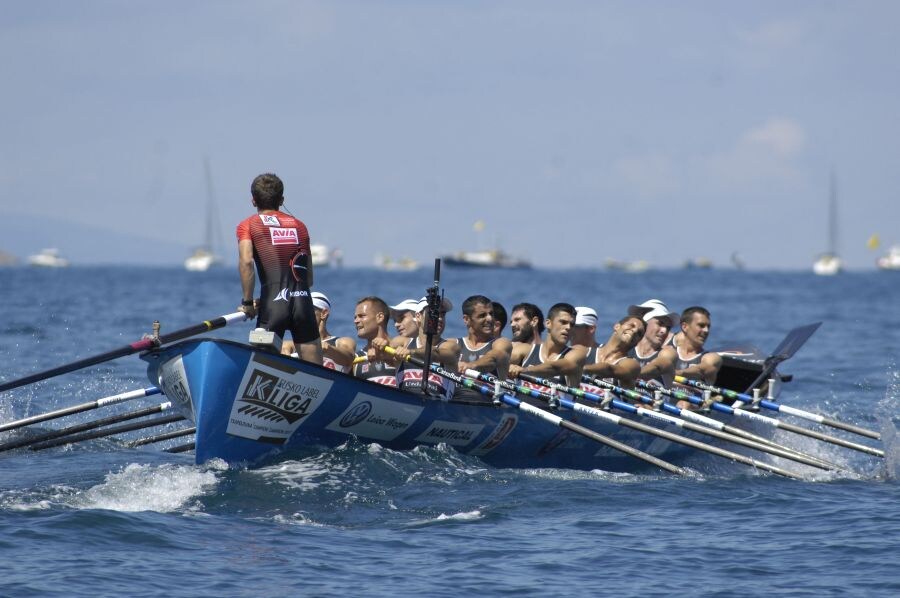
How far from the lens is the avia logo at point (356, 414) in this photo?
1216 cm

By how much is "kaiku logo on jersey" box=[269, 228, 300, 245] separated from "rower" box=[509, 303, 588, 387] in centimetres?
356

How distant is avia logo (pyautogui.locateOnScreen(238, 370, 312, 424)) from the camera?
11.3 m

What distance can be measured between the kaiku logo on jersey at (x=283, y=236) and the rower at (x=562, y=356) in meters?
3.56

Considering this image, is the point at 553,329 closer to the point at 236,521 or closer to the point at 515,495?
the point at 515,495

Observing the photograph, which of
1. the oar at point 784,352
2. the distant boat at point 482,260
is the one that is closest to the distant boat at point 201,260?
the distant boat at point 482,260

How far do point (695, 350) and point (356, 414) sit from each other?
19.8ft

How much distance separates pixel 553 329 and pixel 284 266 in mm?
3888

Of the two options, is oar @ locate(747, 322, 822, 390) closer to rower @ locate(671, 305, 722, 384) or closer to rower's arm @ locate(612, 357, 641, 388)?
rower @ locate(671, 305, 722, 384)

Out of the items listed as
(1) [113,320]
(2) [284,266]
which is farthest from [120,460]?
(1) [113,320]

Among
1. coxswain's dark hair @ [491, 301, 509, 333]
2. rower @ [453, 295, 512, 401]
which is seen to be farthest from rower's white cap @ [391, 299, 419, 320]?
coxswain's dark hair @ [491, 301, 509, 333]

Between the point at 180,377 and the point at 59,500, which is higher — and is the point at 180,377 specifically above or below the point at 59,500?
above

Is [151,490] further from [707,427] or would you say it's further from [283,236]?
[707,427]

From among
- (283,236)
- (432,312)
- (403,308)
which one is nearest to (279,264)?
(283,236)

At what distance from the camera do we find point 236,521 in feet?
35.0
